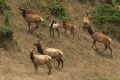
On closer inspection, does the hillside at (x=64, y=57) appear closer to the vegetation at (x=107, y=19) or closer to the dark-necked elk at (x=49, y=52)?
the dark-necked elk at (x=49, y=52)

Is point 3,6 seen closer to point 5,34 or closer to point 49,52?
point 5,34

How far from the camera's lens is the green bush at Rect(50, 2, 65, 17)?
26.7 meters

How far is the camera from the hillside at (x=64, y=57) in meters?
18.0

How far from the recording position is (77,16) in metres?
28.3

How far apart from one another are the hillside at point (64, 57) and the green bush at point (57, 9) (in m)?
0.97

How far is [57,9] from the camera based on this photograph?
1052 inches

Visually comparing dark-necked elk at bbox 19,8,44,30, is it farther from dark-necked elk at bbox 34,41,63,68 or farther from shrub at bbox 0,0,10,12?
dark-necked elk at bbox 34,41,63,68

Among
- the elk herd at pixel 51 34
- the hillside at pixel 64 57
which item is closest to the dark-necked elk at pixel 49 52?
the elk herd at pixel 51 34

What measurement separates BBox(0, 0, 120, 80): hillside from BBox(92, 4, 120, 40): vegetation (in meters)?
1.22

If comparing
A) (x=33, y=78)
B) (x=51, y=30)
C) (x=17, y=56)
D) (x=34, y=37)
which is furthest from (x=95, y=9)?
(x=33, y=78)

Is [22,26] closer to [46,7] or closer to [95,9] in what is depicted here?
[46,7]

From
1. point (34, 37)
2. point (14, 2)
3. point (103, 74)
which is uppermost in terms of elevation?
point (14, 2)

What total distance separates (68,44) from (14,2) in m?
5.60

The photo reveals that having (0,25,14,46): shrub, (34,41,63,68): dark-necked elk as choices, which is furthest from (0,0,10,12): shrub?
(34,41,63,68): dark-necked elk
